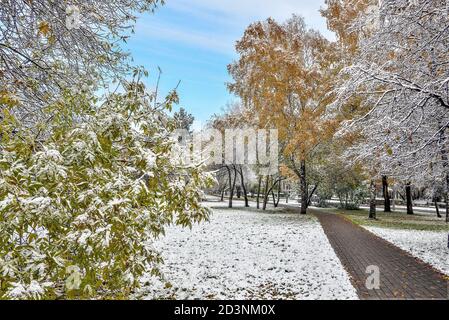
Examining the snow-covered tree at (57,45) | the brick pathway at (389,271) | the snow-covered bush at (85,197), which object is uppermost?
the snow-covered tree at (57,45)

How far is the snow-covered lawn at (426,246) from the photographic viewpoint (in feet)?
33.9

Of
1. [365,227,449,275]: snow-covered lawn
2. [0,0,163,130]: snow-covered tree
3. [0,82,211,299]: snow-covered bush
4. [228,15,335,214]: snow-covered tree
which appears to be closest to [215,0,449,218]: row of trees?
[228,15,335,214]: snow-covered tree

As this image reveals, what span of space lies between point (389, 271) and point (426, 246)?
18.4 ft

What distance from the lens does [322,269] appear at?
8.73 metres

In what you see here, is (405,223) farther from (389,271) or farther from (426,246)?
(389,271)

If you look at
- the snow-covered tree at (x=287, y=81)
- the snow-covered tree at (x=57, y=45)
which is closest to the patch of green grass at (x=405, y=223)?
the snow-covered tree at (x=287, y=81)

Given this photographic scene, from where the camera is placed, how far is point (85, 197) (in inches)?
126

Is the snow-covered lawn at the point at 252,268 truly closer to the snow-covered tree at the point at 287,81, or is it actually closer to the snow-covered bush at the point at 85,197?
the snow-covered bush at the point at 85,197

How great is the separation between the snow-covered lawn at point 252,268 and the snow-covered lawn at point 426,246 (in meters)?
3.06

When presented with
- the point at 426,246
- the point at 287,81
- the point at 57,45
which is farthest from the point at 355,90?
the point at 287,81

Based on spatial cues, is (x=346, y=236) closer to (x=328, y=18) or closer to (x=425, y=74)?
(x=425, y=74)

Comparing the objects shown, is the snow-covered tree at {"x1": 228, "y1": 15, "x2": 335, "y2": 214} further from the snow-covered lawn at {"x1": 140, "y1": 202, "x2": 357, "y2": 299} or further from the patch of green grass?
the snow-covered lawn at {"x1": 140, "y1": 202, "x2": 357, "y2": 299}

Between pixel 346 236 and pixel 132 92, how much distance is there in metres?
13.7

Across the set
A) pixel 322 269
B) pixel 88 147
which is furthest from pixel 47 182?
pixel 322 269
